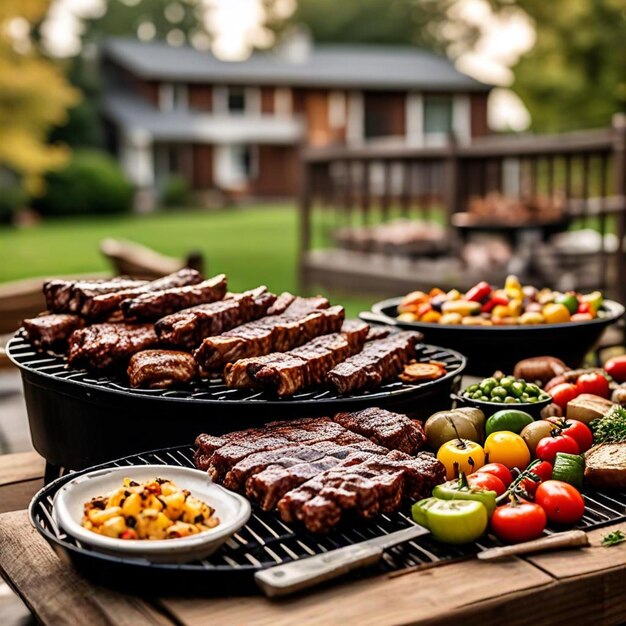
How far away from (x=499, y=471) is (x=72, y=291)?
2.05 m

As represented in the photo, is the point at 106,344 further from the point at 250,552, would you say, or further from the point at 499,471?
the point at 499,471

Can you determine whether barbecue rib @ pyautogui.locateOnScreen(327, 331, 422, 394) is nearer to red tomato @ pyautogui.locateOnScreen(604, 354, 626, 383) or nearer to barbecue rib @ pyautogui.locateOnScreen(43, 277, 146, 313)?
red tomato @ pyautogui.locateOnScreen(604, 354, 626, 383)

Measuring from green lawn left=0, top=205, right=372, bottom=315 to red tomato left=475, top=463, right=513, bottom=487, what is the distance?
34.1 ft

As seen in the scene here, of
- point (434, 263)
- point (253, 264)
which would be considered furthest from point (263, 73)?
point (434, 263)

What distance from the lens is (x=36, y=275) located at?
64.3 feet

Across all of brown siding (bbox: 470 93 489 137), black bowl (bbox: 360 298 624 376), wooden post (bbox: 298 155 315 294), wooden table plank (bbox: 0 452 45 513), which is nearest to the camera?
wooden table plank (bbox: 0 452 45 513)

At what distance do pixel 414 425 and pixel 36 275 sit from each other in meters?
17.4

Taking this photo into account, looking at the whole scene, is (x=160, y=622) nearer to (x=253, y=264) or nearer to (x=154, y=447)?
(x=154, y=447)

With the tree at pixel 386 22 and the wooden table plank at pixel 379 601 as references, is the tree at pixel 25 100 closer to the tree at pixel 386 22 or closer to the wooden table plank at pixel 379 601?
the wooden table plank at pixel 379 601

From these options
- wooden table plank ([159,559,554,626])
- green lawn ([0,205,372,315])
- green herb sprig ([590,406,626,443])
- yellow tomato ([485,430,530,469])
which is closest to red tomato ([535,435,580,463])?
yellow tomato ([485,430,530,469])

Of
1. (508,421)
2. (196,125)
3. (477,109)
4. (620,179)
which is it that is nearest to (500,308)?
(508,421)

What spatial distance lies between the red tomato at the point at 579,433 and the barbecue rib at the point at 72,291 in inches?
77.7

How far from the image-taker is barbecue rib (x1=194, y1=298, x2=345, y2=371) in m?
3.57

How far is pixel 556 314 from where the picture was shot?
4.88 metres
